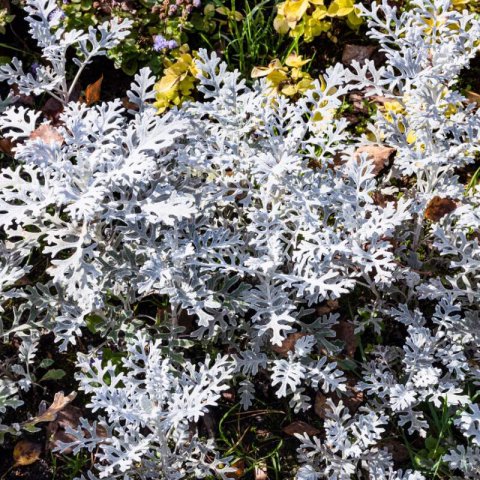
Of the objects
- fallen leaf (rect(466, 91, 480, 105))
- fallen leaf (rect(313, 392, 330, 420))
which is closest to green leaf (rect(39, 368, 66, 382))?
fallen leaf (rect(313, 392, 330, 420))

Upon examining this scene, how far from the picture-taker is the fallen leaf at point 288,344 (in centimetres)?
289

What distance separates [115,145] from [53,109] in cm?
116

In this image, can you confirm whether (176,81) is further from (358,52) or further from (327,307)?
(327,307)

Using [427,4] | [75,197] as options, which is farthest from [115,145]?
[427,4]

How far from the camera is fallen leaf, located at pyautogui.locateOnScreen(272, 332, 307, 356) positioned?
2.89 metres

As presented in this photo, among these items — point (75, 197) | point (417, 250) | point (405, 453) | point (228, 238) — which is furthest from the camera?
point (417, 250)

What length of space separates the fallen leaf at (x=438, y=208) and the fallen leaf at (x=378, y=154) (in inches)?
14.5

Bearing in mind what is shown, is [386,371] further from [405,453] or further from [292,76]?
[292,76]

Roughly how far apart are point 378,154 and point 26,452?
1985 mm

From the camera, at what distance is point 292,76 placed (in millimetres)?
3291

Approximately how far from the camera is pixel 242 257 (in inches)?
104

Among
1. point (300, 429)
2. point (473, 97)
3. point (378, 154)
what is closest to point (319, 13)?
point (378, 154)

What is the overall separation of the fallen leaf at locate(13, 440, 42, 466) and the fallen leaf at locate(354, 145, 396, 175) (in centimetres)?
188

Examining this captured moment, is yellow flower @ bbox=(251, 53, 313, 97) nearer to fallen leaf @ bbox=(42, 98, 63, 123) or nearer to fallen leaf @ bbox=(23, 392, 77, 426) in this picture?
A: fallen leaf @ bbox=(42, 98, 63, 123)
